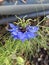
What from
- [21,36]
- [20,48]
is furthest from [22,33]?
[20,48]

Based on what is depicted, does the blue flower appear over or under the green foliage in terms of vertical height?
over

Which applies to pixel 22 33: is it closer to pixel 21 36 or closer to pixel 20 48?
pixel 21 36

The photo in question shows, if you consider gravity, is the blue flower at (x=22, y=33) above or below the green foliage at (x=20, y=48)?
above

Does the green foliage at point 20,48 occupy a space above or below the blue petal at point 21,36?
below

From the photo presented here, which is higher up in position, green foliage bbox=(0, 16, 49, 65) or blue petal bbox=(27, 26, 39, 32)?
blue petal bbox=(27, 26, 39, 32)

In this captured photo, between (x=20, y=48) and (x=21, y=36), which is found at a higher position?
(x=21, y=36)

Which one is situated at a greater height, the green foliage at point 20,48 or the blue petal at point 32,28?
the blue petal at point 32,28

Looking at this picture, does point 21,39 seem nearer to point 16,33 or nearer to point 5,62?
point 16,33

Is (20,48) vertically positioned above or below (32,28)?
below

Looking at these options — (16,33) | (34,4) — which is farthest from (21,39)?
(34,4)
